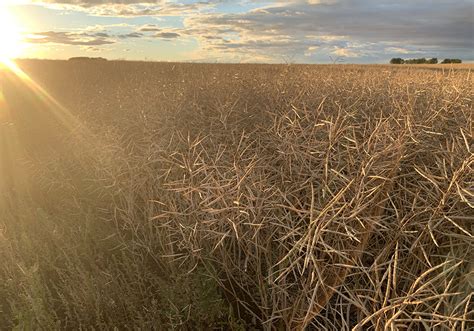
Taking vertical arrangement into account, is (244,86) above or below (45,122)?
above

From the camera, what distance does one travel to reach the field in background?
212cm

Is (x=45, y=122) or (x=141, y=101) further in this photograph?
(x=45, y=122)

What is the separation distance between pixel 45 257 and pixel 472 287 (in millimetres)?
3027

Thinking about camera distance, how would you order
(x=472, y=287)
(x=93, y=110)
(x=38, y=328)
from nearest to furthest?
(x=472, y=287) < (x=38, y=328) < (x=93, y=110)

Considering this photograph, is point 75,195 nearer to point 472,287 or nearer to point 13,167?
point 13,167

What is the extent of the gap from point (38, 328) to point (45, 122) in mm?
7596

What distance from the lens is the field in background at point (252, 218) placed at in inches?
83.5

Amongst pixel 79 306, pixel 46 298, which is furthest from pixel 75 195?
pixel 79 306

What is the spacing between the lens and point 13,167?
590cm

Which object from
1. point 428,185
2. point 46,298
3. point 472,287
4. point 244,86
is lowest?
point 46,298

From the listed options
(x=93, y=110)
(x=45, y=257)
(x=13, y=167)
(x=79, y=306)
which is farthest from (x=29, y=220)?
(x=93, y=110)

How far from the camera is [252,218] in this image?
241 cm

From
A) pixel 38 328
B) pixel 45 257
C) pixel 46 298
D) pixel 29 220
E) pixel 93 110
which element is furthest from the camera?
pixel 93 110

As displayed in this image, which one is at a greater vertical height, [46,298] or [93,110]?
[93,110]
